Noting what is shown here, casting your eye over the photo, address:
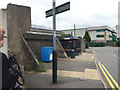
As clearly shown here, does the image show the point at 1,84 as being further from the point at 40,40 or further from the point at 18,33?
the point at 40,40

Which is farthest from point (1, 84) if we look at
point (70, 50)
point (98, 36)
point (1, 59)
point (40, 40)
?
point (98, 36)

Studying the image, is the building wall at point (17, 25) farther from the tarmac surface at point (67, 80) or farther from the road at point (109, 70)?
the road at point (109, 70)

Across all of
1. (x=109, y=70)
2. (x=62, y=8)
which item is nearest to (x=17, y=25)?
(x=62, y=8)

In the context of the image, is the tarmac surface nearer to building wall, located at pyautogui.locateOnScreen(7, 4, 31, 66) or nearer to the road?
the road

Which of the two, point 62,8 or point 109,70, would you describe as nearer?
point 62,8

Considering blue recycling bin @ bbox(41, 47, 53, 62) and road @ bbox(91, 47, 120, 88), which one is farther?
blue recycling bin @ bbox(41, 47, 53, 62)

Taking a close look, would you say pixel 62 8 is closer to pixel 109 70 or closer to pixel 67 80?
pixel 67 80

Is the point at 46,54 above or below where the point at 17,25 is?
below

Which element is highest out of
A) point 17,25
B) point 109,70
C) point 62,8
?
point 62,8

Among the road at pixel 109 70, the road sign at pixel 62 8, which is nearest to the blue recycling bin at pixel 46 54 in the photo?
the road at pixel 109 70

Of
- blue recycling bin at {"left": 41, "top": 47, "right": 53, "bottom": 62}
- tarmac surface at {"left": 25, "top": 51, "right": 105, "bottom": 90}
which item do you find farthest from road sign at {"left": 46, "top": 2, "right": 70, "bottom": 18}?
blue recycling bin at {"left": 41, "top": 47, "right": 53, "bottom": 62}

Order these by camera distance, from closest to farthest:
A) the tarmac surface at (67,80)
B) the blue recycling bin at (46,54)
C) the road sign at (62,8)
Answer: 1. the road sign at (62,8)
2. the tarmac surface at (67,80)
3. the blue recycling bin at (46,54)

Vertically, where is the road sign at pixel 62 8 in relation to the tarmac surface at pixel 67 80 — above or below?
above

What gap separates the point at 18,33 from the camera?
7207 mm
